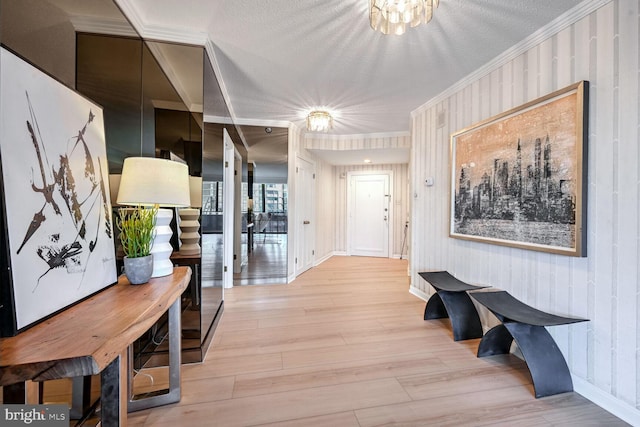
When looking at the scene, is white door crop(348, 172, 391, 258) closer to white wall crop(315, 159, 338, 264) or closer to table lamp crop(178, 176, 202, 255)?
white wall crop(315, 159, 338, 264)

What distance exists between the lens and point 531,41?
6.42 ft

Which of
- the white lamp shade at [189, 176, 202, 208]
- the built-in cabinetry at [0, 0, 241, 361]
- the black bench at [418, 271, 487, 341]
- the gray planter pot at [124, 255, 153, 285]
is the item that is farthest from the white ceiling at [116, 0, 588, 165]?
the black bench at [418, 271, 487, 341]

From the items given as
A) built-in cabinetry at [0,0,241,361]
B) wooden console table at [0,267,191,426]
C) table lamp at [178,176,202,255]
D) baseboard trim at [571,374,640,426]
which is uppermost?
built-in cabinetry at [0,0,241,361]

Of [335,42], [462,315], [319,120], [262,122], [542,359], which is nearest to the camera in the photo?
[542,359]

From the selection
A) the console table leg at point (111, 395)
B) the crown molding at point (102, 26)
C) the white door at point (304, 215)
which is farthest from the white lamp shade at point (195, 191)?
the white door at point (304, 215)

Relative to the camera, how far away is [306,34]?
197cm

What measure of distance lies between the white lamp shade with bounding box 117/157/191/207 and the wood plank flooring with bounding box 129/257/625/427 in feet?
3.98

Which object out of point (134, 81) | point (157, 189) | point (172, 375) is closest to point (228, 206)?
point (134, 81)

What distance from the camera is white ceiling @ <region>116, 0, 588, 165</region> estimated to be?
1.71 metres

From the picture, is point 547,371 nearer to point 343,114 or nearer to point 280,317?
point 280,317

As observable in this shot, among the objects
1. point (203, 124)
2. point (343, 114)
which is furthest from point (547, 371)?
point (343, 114)

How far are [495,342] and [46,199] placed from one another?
287 cm

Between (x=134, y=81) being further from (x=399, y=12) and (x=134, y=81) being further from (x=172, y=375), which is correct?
(x=172, y=375)

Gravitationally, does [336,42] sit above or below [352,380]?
above
